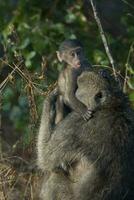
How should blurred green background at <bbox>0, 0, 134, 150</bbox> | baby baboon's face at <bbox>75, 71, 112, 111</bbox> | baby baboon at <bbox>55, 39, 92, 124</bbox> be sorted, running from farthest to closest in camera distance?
blurred green background at <bbox>0, 0, 134, 150</bbox>, baby baboon at <bbox>55, 39, 92, 124</bbox>, baby baboon's face at <bbox>75, 71, 112, 111</bbox>

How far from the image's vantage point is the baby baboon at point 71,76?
7199 millimetres

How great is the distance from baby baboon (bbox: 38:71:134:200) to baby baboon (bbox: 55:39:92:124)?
63 millimetres

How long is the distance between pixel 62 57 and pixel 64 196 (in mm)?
1170

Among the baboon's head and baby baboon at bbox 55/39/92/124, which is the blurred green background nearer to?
baby baboon at bbox 55/39/92/124

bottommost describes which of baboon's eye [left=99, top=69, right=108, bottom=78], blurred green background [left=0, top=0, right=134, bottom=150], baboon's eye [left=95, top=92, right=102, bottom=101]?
blurred green background [left=0, top=0, right=134, bottom=150]

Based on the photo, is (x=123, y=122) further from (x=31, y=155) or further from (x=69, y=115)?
(x=31, y=155)

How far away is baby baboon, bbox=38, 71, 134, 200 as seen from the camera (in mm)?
7082

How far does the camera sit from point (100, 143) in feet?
23.3

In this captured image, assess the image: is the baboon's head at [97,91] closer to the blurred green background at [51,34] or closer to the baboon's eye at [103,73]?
the baboon's eye at [103,73]

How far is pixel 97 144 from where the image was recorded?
710 centimetres

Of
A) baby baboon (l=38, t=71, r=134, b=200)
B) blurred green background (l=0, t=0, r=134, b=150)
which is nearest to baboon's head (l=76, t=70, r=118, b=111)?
baby baboon (l=38, t=71, r=134, b=200)

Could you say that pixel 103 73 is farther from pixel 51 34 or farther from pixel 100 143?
pixel 51 34

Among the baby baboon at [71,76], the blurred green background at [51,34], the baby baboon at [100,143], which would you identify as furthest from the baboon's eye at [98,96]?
the blurred green background at [51,34]

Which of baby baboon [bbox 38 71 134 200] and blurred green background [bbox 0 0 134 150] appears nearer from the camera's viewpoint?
baby baboon [bbox 38 71 134 200]
